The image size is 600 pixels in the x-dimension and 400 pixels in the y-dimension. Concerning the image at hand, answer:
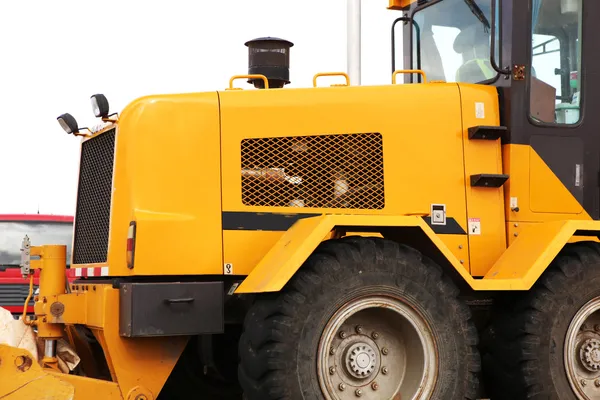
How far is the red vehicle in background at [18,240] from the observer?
1206cm

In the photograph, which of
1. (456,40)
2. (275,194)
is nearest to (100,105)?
(275,194)

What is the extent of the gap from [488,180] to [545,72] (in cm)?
98

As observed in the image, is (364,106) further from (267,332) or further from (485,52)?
(267,332)

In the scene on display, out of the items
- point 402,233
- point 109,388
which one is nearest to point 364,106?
point 402,233

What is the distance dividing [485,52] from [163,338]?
3.23 m

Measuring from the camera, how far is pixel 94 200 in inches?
283

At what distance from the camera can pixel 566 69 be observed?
7.46 metres

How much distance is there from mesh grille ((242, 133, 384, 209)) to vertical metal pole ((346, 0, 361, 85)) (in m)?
5.49

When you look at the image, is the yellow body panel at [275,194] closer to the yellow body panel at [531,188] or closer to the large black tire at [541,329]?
the yellow body panel at [531,188]

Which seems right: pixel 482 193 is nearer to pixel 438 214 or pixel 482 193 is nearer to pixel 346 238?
pixel 438 214

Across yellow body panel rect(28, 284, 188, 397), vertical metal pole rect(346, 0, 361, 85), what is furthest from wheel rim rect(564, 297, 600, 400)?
vertical metal pole rect(346, 0, 361, 85)

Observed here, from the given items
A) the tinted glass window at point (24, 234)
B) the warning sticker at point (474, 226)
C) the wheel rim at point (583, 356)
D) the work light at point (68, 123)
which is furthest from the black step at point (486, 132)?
the tinted glass window at point (24, 234)

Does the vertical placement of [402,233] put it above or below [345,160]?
below

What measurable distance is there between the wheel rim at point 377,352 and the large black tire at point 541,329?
65cm
